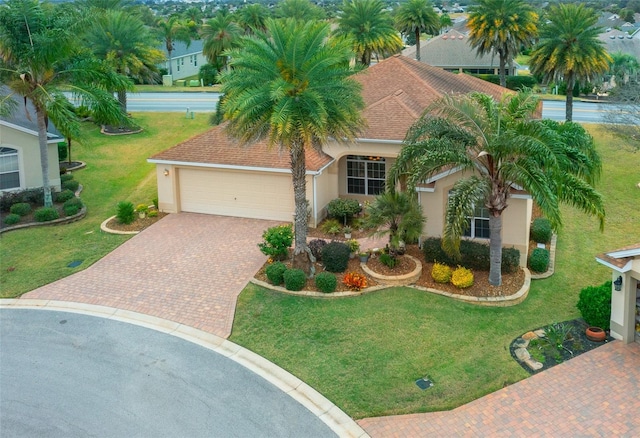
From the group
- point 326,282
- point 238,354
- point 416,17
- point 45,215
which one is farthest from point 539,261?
point 416,17

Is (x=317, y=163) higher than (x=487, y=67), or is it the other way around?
(x=487, y=67)

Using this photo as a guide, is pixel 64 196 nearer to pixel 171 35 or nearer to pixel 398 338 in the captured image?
pixel 398 338

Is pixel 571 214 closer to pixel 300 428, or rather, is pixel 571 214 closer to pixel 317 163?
pixel 317 163

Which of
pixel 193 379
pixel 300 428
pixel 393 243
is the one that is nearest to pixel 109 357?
pixel 193 379

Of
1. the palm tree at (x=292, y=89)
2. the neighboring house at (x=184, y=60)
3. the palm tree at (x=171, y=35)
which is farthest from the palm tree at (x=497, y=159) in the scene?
the neighboring house at (x=184, y=60)

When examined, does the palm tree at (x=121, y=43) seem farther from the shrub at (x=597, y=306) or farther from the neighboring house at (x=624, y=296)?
the neighboring house at (x=624, y=296)

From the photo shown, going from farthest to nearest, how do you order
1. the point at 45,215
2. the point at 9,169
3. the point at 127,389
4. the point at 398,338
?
the point at 9,169 → the point at 45,215 → the point at 398,338 → the point at 127,389

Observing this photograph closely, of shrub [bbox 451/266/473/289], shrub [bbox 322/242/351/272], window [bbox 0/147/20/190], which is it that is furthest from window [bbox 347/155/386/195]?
window [bbox 0/147/20/190]
